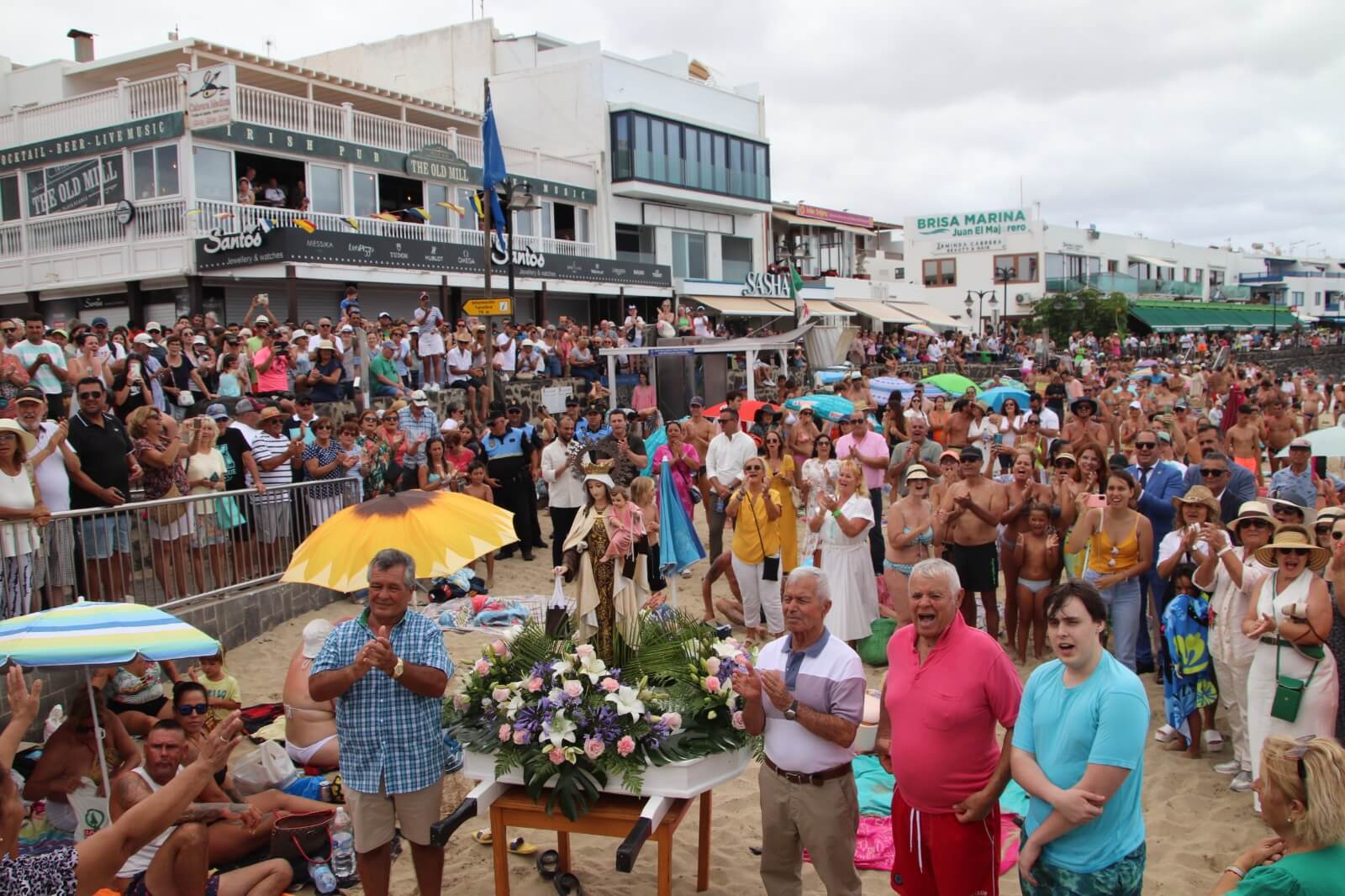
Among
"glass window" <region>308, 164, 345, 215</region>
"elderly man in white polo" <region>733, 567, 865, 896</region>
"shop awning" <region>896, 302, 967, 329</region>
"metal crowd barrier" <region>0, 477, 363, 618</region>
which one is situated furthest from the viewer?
"shop awning" <region>896, 302, 967, 329</region>

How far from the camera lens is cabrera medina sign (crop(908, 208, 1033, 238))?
56625mm

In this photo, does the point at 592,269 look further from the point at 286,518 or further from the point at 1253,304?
the point at 1253,304

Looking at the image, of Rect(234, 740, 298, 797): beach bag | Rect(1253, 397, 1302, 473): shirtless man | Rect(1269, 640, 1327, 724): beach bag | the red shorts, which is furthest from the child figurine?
Rect(1253, 397, 1302, 473): shirtless man

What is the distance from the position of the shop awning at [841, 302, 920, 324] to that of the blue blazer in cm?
3365

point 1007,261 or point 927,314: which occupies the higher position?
point 1007,261

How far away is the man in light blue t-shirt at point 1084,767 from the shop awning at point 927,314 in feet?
139

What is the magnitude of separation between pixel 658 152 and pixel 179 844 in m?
Answer: 31.7

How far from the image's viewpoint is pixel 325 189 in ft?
78.7

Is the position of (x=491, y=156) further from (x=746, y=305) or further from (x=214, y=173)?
(x=746, y=305)

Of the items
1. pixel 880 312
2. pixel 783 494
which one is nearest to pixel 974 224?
pixel 880 312

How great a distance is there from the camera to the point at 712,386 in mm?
20453

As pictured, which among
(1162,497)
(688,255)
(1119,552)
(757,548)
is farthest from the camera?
(688,255)

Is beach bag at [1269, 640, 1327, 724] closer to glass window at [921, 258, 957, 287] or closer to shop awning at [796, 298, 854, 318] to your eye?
shop awning at [796, 298, 854, 318]

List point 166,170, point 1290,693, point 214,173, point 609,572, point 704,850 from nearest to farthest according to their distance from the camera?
point 609,572
point 704,850
point 1290,693
point 166,170
point 214,173
